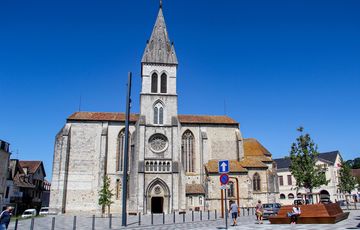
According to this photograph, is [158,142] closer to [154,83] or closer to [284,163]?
[154,83]

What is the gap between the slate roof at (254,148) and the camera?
175ft

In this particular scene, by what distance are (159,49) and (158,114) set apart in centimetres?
1066

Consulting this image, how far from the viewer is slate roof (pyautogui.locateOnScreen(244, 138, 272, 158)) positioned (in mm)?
53344

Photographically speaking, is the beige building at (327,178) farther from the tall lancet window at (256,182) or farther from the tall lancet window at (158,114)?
the tall lancet window at (158,114)

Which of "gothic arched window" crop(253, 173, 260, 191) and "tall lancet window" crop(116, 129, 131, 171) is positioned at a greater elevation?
"tall lancet window" crop(116, 129, 131, 171)

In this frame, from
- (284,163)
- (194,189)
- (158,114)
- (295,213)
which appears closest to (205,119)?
(158,114)

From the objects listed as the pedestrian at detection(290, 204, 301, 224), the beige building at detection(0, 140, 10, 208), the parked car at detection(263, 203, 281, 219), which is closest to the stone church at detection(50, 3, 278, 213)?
the beige building at detection(0, 140, 10, 208)

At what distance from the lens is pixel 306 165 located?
33844 mm

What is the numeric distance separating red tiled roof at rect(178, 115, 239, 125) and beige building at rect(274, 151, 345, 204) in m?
24.0

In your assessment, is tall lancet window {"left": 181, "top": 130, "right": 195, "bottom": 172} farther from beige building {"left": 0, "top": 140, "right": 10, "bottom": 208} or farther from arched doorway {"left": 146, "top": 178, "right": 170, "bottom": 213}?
beige building {"left": 0, "top": 140, "right": 10, "bottom": 208}

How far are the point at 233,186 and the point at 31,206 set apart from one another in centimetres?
3566

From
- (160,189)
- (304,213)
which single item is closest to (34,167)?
(160,189)

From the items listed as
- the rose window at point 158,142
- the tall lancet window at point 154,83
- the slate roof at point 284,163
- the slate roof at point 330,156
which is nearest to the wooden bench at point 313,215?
the rose window at point 158,142

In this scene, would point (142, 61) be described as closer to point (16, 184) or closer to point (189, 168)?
point (189, 168)
